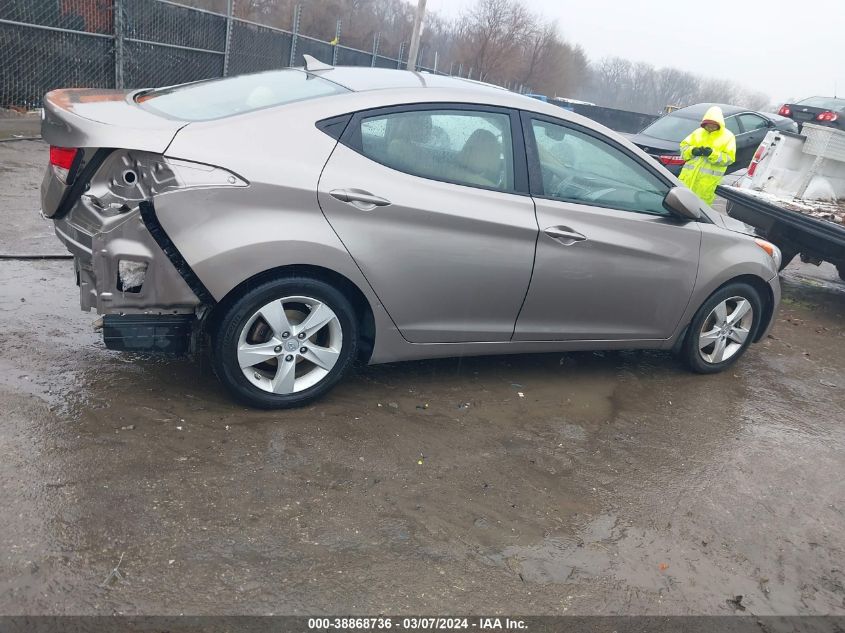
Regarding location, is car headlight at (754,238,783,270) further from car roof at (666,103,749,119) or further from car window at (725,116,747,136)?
car window at (725,116,747,136)

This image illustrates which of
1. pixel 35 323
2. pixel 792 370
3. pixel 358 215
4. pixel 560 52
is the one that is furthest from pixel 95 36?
pixel 560 52

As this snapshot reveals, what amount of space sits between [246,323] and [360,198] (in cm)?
80

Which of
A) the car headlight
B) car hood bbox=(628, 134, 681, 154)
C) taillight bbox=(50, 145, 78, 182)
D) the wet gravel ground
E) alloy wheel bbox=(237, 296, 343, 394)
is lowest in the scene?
the wet gravel ground

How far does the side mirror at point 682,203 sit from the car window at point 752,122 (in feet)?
35.2

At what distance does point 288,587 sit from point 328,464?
0.84 metres

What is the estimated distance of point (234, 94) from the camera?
3893 millimetres

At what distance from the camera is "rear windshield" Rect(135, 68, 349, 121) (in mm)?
3639

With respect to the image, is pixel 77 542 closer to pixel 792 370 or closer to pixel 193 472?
pixel 193 472

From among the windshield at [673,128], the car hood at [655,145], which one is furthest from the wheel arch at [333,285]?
the windshield at [673,128]

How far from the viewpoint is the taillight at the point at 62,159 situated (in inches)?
128

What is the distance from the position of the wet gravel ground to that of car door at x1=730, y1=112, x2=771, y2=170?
10228 mm

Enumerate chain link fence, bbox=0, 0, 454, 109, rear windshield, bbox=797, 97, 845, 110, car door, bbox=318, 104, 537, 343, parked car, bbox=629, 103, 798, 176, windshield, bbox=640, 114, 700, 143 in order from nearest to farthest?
car door, bbox=318, 104, 537, 343, chain link fence, bbox=0, 0, 454, 109, parked car, bbox=629, 103, 798, 176, windshield, bbox=640, 114, 700, 143, rear windshield, bbox=797, 97, 845, 110

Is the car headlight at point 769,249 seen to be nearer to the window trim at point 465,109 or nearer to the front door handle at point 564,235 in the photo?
the front door handle at point 564,235

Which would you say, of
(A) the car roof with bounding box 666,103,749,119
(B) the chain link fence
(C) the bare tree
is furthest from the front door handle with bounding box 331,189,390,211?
(C) the bare tree
